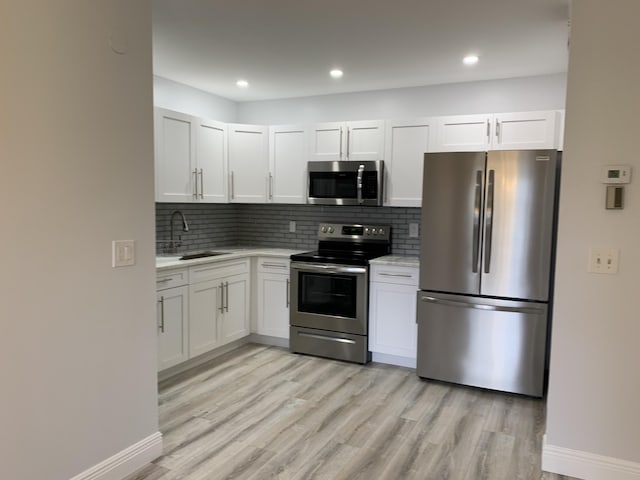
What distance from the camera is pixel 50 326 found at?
1969 mm

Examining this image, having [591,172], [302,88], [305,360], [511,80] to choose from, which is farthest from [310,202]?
[591,172]

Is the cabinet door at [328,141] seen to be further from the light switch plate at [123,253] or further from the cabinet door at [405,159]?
the light switch plate at [123,253]

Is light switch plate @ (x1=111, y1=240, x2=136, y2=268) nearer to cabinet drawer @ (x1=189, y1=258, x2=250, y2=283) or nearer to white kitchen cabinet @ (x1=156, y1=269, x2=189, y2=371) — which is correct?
white kitchen cabinet @ (x1=156, y1=269, x2=189, y2=371)

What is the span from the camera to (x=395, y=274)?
3945 millimetres

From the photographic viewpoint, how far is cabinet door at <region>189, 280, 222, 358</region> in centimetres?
384

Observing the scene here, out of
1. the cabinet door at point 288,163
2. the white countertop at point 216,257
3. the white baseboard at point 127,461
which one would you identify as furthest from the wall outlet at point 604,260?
the cabinet door at point 288,163

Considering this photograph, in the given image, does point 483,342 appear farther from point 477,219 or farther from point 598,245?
point 598,245

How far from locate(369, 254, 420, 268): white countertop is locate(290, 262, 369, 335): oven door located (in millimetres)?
153

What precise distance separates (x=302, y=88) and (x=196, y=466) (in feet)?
11.7

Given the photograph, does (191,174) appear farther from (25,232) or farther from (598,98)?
(598,98)

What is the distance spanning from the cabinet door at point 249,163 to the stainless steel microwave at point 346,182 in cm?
55

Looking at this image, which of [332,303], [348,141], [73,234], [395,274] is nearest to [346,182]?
[348,141]

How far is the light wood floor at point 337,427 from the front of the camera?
96.8 inches

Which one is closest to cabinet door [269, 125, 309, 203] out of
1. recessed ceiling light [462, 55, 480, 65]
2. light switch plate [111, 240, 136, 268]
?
recessed ceiling light [462, 55, 480, 65]
